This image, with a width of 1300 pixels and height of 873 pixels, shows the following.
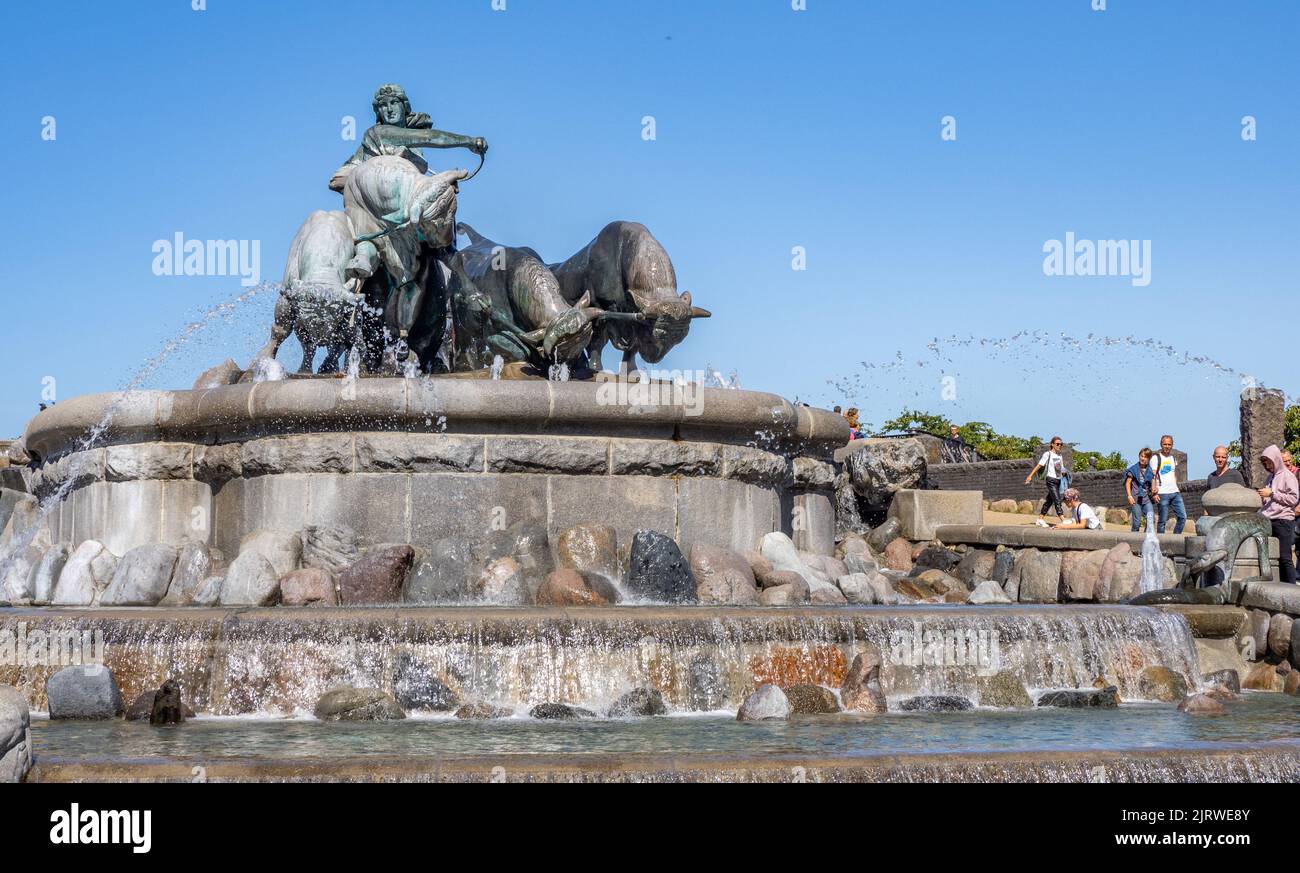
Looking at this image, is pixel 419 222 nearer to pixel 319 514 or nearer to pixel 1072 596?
pixel 319 514

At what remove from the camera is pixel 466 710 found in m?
7.66

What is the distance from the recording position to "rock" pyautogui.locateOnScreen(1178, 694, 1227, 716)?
802 cm

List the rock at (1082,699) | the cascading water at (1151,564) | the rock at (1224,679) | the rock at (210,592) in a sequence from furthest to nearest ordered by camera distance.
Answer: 1. the cascading water at (1151,564)
2. the rock at (210,592)
3. the rock at (1224,679)
4. the rock at (1082,699)

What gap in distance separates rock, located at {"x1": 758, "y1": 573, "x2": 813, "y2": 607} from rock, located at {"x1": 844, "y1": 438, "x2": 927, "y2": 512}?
6.15 m

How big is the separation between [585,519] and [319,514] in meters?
2.01

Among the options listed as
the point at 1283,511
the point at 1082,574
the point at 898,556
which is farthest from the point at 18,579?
the point at 1283,511

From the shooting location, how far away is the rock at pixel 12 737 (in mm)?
4746

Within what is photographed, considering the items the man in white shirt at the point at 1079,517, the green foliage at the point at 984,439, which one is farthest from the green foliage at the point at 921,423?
the man in white shirt at the point at 1079,517

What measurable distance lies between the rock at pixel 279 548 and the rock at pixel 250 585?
0.93 feet

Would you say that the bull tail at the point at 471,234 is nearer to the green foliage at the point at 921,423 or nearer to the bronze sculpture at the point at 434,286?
the bronze sculpture at the point at 434,286

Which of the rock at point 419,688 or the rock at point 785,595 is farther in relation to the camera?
the rock at point 785,595

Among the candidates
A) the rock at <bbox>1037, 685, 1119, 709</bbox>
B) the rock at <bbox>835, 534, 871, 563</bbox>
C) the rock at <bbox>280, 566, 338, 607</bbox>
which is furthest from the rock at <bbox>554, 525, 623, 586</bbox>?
the rock at <bbox>835, 534, 871, 563</bbox>

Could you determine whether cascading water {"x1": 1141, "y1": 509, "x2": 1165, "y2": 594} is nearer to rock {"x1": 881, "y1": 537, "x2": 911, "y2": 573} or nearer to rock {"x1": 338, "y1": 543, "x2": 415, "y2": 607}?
rock {"x1": 881, "y1": 537, "x2": 911, "y2": 573}
